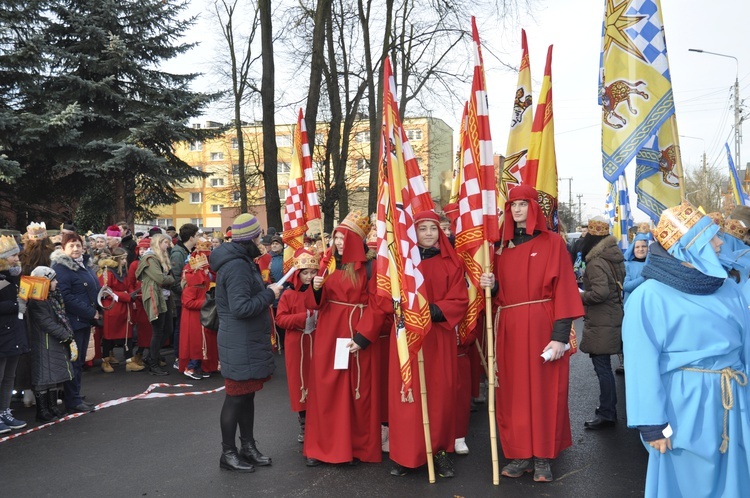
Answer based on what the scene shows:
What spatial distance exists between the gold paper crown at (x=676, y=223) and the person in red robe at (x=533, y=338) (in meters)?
1.48

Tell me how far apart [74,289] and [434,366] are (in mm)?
4479

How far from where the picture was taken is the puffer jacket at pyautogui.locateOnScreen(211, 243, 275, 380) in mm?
5180

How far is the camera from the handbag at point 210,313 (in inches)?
316

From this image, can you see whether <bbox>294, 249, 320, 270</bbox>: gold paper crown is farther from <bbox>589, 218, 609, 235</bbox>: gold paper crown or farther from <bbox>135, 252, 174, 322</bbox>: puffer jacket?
<bbox>135, 252, 174, 322</bbox>: puffer jacket

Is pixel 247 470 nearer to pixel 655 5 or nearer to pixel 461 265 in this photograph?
pixel 461 265

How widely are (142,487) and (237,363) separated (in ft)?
3.87

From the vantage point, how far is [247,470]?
5.34m

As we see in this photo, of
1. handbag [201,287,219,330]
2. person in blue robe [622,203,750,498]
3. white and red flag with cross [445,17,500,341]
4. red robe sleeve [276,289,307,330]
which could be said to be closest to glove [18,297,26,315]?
handbag [201,287,219,330]

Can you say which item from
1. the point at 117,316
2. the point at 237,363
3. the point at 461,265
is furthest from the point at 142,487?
the point at 117,316

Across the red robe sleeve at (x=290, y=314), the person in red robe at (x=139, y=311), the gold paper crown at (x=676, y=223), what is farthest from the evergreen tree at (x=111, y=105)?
the gold paper crown at (x=676, y=223)

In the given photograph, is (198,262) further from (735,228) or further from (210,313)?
(735,228)

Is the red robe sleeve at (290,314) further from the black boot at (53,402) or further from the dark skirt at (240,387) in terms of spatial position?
the black boot at (53,402)

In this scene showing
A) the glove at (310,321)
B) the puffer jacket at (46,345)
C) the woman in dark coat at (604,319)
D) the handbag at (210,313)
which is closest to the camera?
the glove at (310,321)

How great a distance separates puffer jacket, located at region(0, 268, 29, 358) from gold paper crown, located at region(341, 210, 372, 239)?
3.36 metres
